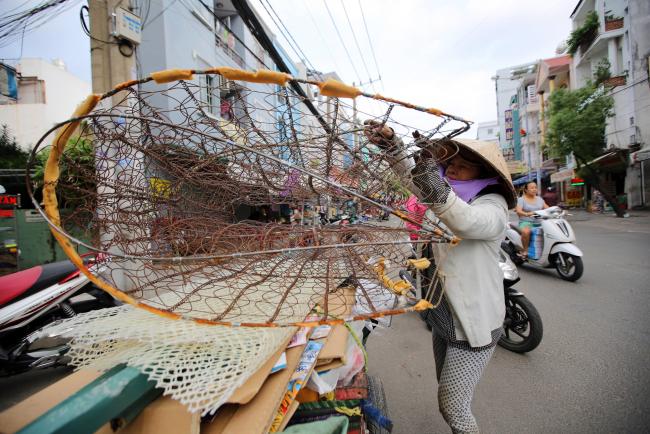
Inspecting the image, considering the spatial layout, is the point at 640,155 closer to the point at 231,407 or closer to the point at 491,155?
the point at 491,155

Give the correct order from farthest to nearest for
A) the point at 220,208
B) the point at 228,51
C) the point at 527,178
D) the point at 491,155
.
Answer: the point at 527,178, the point at 228,51, the point at 220,208, the point at 491,155

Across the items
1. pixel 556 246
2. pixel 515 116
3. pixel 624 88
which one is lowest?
pixel 556 246

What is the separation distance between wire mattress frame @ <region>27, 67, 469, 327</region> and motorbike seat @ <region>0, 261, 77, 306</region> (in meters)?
1.31

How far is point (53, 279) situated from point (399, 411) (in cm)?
293

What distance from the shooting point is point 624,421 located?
6.27 ft

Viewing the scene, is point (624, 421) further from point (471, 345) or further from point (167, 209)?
point (167, 209)

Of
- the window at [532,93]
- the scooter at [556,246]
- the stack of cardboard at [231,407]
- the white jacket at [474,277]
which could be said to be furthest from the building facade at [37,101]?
the window at [532,93]

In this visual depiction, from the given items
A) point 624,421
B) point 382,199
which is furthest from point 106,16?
point 624,421

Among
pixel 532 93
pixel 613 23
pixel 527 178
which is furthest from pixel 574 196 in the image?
pixel 532 93

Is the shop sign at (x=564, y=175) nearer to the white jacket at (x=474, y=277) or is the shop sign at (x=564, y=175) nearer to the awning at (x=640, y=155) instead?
the awning at (x=640, y=155)

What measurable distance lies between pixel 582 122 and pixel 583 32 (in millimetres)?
7077

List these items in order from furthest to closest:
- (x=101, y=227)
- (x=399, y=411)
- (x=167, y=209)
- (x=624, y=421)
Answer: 1. (x=399, y=411)
2. (x=624, y=421)
3. (x=167, y=209)
4. (x=101, y=227)

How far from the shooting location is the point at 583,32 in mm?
17156

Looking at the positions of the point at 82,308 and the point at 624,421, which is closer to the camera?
the point at 624,421
